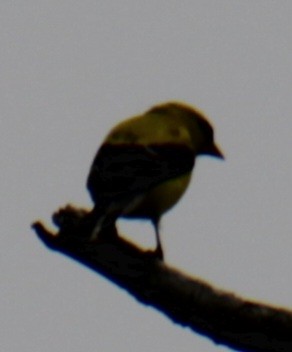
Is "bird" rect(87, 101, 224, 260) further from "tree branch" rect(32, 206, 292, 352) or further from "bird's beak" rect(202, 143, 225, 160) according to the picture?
"tree branch" rect(32, 206, 292, 352)

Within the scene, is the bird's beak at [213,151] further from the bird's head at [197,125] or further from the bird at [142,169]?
the bird at [142,169]

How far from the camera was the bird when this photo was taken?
774 centimetres

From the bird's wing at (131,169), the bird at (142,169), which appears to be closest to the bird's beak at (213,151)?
the bird at (142,169)

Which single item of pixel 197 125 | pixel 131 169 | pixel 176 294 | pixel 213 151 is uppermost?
pixel 131 169

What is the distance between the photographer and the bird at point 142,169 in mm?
7742

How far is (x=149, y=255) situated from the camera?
618cm

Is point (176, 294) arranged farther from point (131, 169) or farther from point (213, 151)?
point (213, 151)

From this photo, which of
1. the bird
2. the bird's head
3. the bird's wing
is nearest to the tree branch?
the bird

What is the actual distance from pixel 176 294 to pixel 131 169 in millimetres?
2215

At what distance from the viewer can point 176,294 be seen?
6012 mm

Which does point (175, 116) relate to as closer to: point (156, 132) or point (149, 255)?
point (156, 132)

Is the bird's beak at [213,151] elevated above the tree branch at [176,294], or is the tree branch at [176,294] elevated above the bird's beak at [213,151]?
the tree branch at [176,294]

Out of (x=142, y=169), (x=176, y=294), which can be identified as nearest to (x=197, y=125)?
(x=142, y=169)

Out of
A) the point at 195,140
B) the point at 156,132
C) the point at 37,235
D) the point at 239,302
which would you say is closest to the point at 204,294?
the point at 239,302
